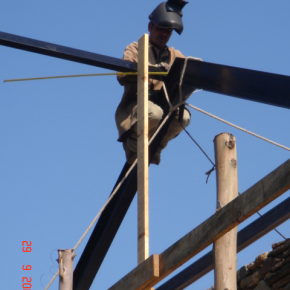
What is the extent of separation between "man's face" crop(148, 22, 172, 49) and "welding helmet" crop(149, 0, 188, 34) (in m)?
0.08

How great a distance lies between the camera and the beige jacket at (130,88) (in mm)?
5465

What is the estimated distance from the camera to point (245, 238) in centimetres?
551

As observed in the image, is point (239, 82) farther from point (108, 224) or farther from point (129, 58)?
point (108, 224)

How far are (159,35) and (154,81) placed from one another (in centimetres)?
46

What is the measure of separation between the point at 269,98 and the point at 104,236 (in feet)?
6.90

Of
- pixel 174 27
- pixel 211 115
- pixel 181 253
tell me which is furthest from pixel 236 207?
pixel 174 27

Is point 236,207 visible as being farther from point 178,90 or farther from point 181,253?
point 178,90

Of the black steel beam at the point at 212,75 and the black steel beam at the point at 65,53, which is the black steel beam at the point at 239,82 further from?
the black steel beam at the point at 65,53

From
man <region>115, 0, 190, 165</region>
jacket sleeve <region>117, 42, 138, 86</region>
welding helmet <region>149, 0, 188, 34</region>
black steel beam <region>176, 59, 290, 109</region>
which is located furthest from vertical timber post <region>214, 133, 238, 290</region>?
welding helmet <region>149, 0, 188, 34</region>

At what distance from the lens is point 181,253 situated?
12.9 ft

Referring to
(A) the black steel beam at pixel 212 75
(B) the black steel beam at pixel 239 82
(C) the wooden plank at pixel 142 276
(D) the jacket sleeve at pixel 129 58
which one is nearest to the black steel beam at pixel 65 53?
(A) the black steel beam at pixel 212 75

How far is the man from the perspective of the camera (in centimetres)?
545

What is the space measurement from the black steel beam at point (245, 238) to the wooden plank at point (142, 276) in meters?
0.93

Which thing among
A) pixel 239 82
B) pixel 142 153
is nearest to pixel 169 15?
pixel 239 82
